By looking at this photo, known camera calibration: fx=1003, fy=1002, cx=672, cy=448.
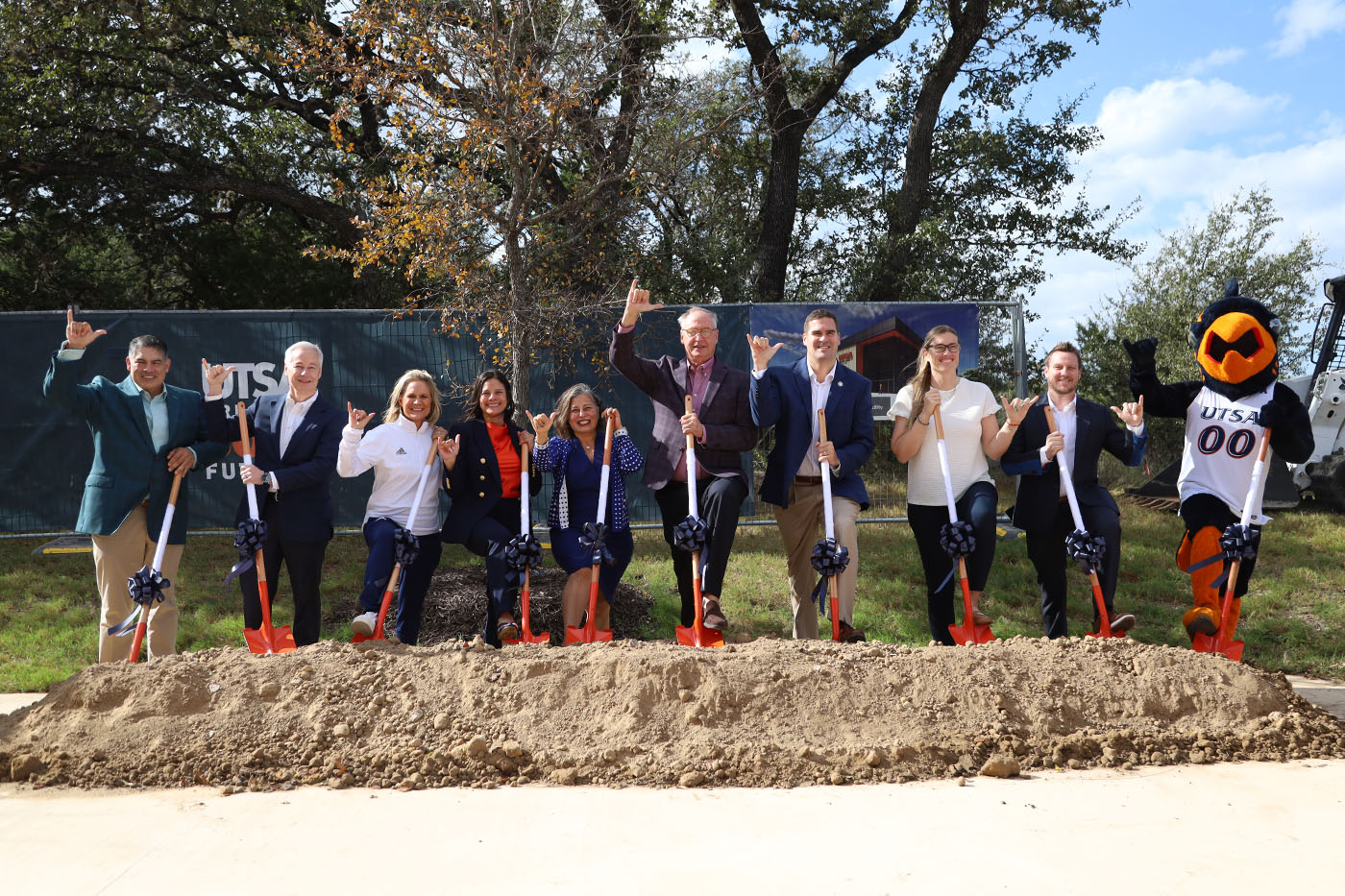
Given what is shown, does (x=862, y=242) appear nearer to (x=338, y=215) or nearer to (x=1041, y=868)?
(x=338, y=215)

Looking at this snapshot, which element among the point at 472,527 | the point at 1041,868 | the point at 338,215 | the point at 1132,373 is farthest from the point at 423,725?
the point at 338,215

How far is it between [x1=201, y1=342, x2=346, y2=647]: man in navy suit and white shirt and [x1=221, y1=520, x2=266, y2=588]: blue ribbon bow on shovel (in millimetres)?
70

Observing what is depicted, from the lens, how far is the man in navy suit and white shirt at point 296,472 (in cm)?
486

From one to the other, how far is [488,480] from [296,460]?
947mm

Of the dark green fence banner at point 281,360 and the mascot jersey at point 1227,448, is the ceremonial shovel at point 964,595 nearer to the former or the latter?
the mascot jersey at point 1227,448

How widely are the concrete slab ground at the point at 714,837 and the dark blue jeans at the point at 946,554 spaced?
144cm

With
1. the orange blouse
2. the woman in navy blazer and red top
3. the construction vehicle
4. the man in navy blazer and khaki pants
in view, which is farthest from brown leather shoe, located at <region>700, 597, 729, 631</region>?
the construction vehicle

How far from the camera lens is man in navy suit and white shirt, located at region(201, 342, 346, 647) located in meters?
4.86

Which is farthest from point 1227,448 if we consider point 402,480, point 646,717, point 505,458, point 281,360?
point 281,360

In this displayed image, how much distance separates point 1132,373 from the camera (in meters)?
5.40

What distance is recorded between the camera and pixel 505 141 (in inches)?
238

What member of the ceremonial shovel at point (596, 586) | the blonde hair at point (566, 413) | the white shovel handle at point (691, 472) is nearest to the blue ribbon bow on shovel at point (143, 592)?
the ceremonial shovel at point (596, 586)

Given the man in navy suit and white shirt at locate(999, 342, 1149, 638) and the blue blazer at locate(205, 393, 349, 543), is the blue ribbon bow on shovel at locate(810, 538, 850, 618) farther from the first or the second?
the blue blazer at locate(205, 393, 349, 543)

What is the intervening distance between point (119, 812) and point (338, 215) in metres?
10.7
